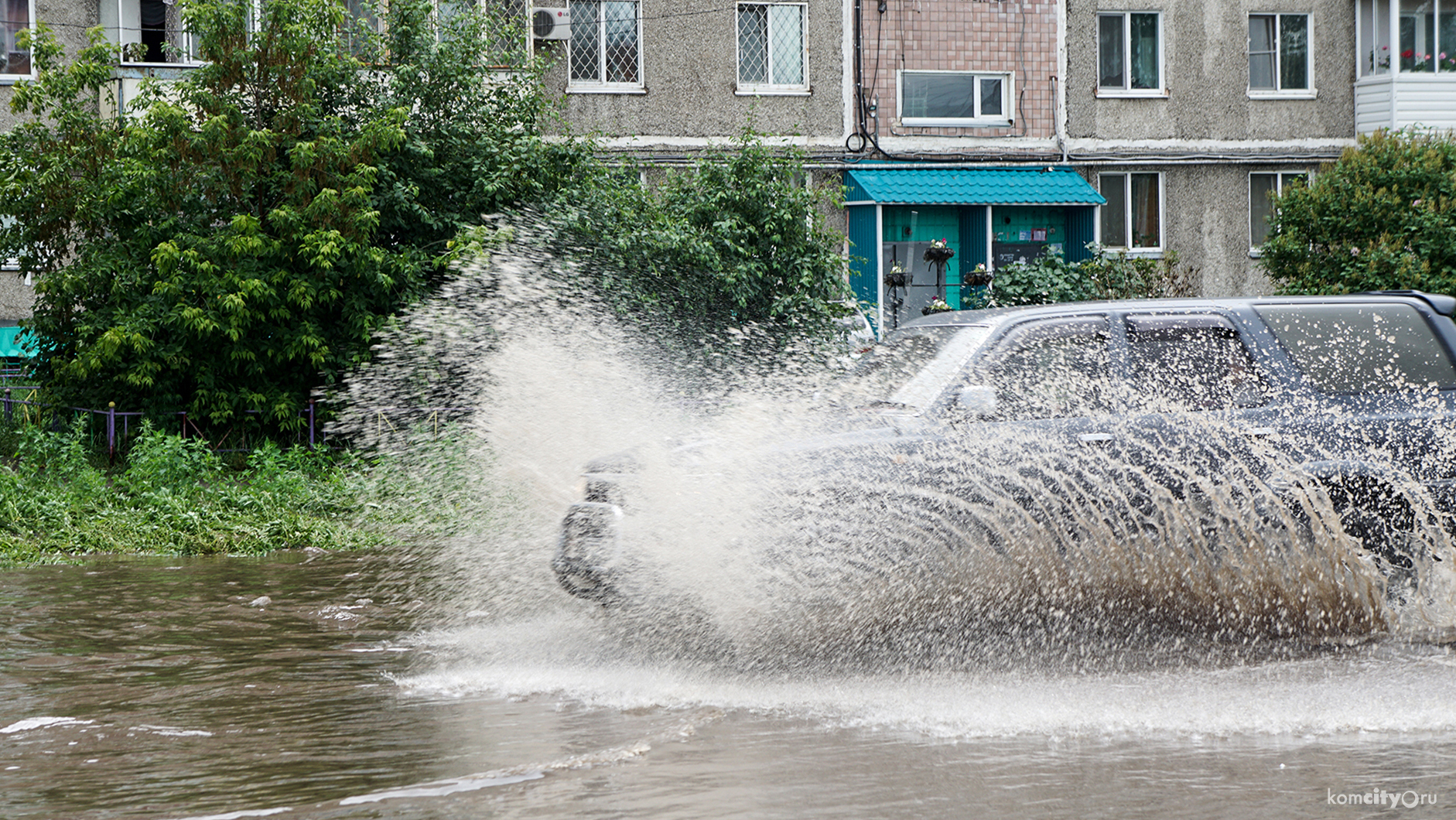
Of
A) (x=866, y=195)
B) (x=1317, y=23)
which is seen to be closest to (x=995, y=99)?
(x=866, y=195)

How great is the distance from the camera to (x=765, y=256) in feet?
54.4

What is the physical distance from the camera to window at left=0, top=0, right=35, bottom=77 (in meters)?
22.7

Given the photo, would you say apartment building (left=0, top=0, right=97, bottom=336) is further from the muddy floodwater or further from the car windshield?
the car windshield

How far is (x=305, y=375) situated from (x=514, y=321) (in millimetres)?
3598

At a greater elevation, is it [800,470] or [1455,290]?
[1455,290]

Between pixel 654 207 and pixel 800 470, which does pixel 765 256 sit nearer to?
pixel 654 207

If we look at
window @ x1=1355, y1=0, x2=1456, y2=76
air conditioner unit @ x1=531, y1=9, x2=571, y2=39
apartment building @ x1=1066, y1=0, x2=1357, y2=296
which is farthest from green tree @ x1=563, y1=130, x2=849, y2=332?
window @ x1=1355, y1=0, x2=1456, y2=76

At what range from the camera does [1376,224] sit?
64.3 feet

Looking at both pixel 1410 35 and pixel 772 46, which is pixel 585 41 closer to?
pixel 772 46

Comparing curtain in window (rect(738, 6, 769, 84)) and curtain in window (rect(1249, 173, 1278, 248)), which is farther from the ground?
curtain in window (rect(738, 6, 769, 84))

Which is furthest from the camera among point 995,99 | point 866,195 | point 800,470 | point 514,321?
point 995,99

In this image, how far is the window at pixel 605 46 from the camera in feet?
77.3

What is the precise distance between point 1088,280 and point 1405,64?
8255mm

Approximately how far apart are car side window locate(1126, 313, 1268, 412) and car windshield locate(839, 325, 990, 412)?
2.62 feet
